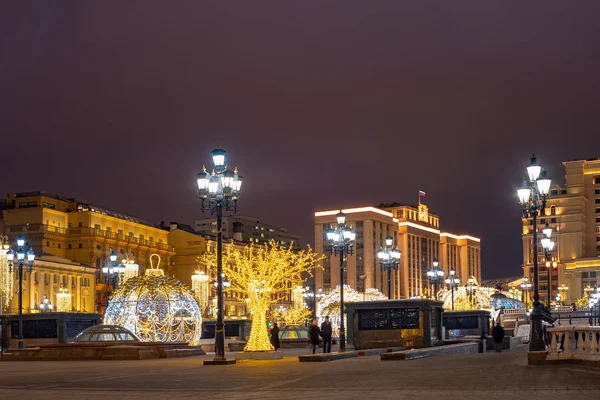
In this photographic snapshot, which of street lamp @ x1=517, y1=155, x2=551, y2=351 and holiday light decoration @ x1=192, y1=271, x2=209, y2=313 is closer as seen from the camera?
street lamp @ x1=517, y1=155, x2=551, y2=351

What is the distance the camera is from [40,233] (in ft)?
324

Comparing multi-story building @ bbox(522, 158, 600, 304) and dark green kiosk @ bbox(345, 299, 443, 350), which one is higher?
multi-story building @ bbox(522, 158, 600, 304)

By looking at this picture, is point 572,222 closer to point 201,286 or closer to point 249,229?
point 249,229

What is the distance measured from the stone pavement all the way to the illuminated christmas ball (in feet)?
34.8

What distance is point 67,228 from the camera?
104 metres

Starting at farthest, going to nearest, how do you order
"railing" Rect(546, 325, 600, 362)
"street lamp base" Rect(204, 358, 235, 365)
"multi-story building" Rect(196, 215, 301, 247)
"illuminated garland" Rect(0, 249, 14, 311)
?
"multi-story building" Rect(196, 215, 301, 247), "illuminated garland" Rect(0, 249, 14, 311), "street lamp base" Rect(204, 358, 235, 365), "railing" Rect(546, 325, 600, 362)

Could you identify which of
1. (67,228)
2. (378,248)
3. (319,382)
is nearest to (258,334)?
(319,382)

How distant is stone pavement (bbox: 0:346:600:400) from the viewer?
1661cm

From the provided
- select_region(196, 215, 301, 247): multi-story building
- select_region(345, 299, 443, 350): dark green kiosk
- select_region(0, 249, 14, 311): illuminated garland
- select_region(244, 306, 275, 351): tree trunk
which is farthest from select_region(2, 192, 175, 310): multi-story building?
select_region(244, 306, 275, 351): tree trunk

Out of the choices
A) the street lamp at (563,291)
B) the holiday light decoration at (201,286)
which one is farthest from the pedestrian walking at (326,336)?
the street lamp at (563,291)

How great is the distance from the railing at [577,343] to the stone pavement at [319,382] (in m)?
0.50

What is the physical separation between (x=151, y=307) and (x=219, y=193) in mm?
10730

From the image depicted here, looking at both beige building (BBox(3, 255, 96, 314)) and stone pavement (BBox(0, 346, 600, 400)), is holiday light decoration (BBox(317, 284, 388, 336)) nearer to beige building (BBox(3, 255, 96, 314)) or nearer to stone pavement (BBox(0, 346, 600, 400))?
beige building (BBox(3, 255, 96, 314))

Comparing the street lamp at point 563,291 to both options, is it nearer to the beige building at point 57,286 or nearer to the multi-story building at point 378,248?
the multi-story building at point 378,248
